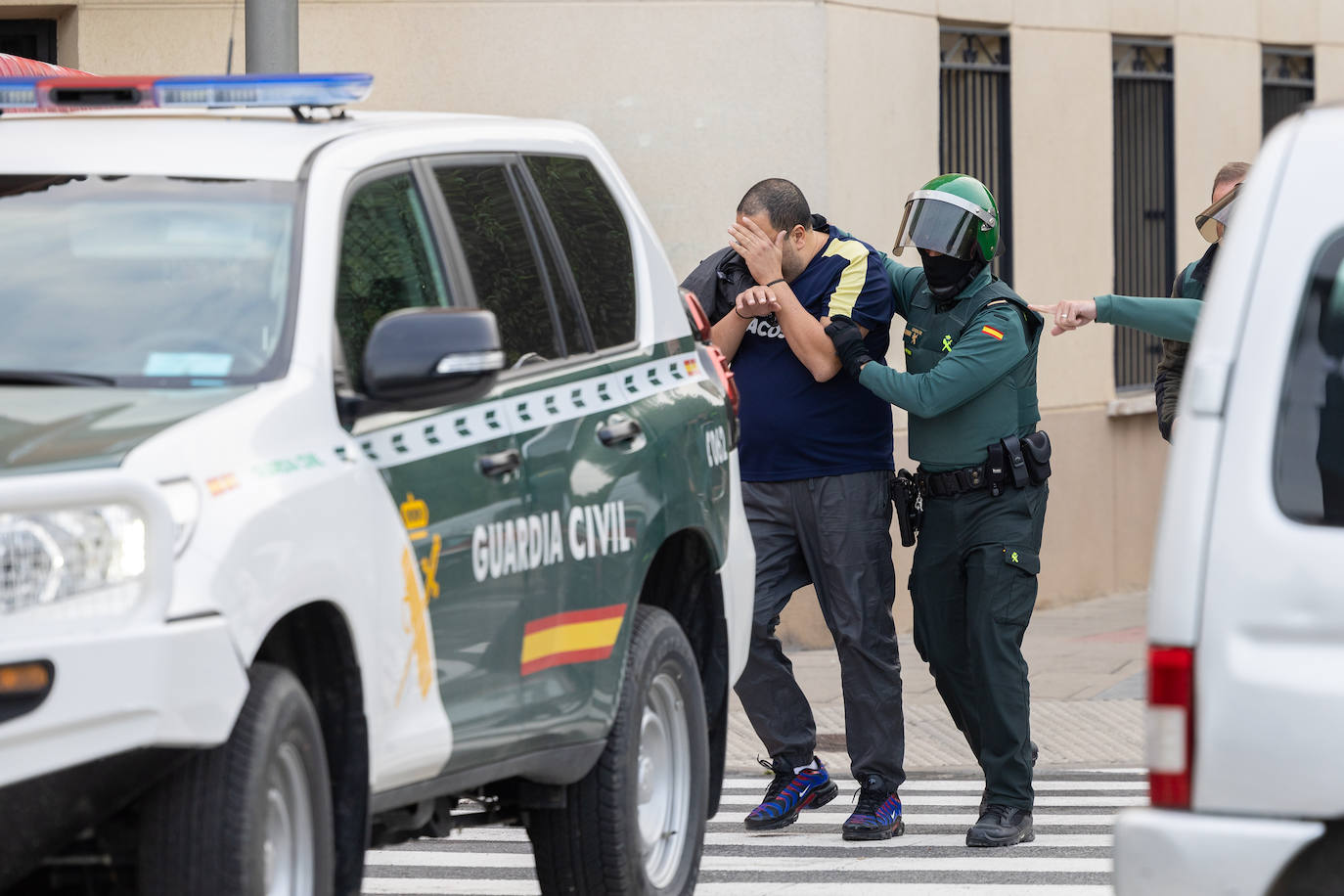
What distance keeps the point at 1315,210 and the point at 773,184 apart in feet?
13.9

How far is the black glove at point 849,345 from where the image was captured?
7.64m

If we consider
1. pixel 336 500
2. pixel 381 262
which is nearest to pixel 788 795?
pixel 381 262

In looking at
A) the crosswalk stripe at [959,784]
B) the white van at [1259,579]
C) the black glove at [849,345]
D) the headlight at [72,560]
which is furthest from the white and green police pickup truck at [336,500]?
the crosswalk stripe at [959,784]

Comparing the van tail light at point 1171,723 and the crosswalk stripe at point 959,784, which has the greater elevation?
the van tail light at point 1171,723

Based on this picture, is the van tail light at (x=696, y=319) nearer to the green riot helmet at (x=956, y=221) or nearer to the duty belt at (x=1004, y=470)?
the green riot helmet at (x=956, y=221)

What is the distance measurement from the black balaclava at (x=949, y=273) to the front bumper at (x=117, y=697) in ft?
13.4

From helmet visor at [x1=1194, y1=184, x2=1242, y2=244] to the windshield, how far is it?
4.73m

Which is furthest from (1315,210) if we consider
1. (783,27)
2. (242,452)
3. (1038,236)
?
(1038,236)

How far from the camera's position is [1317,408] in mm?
3719

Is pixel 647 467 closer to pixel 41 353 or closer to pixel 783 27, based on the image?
pixel 41 353

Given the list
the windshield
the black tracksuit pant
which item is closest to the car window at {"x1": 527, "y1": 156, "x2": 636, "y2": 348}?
the windshield

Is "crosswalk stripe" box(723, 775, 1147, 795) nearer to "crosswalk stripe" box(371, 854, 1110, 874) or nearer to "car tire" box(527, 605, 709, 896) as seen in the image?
"crosswalk stripe" box(371, 854, 1110, 874)

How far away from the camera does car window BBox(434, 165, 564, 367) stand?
5.41 m

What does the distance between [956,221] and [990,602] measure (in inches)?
46.5
